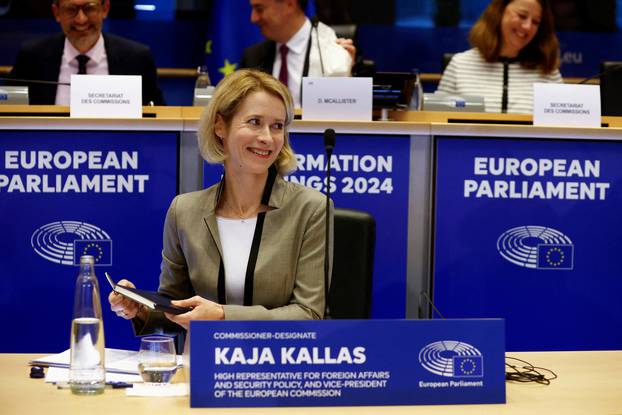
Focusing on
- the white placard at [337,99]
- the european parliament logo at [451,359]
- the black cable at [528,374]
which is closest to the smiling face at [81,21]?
the white placard at [337,99]

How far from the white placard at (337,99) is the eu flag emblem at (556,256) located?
37.7 inches

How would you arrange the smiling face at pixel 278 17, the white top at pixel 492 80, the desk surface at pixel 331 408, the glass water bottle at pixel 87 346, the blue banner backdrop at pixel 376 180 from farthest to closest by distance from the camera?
the smiling face at pixel 278 17
the white top at pixel 492 80
the blue banner backdrop at pixel 376 180
the glass water bottle at pixel 87 346
the desk surface at pixel 331 408

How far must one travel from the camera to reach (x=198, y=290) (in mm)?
2869

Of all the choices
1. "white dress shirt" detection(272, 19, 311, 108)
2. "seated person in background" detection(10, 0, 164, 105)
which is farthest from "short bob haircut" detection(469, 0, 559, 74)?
"seated person in background" detection(10, 0, 164, 105)

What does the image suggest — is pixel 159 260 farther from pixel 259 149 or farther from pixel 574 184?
pixel 574 184

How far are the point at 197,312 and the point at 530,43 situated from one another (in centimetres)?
328

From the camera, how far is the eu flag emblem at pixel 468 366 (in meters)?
2.13

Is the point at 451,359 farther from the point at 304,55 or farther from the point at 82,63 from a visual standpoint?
the point at 82,63

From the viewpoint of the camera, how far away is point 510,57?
17.0ft

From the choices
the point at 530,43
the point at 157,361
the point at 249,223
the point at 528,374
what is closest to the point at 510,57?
the point at 530,43

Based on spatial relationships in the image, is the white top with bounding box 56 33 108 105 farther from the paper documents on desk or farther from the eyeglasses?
the paper documents on desk

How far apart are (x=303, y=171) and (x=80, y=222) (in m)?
0.97

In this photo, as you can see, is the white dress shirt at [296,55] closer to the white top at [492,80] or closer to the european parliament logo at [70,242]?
the white top at [492,80]

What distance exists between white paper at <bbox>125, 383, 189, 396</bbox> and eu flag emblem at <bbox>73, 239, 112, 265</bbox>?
1982mm
